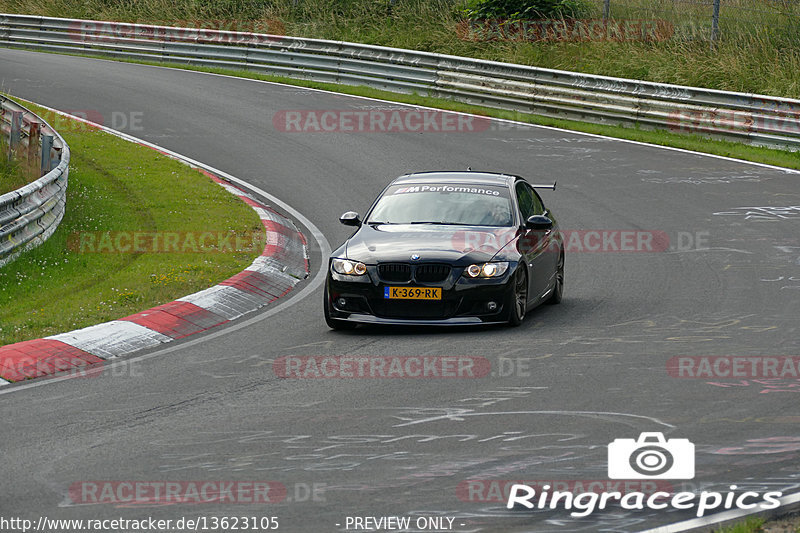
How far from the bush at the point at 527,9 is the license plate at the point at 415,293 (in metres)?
21.3

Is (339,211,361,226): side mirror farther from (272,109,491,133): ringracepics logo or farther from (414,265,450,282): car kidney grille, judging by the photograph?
(272,109,491,133): ringracepics logo

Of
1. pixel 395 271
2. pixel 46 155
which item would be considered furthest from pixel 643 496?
pixel 46 155

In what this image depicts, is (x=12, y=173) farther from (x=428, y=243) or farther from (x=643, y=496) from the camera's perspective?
(x=643, y=496)

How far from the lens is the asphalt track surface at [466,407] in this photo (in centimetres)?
668

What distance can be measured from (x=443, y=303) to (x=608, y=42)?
19696 mm

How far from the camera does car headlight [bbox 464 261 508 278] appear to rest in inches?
448

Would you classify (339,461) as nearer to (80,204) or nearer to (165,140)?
(80,204)

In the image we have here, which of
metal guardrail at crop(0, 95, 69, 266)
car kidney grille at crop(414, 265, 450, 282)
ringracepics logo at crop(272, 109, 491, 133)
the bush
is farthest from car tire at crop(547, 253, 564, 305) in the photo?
the bush

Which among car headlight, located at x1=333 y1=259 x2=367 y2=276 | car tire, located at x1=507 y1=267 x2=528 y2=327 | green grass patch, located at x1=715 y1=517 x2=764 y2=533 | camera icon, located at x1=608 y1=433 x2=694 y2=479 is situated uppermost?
green grass patch, located at x1=715 y1=517 x2=764 y2=533

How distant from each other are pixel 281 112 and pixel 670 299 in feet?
51.1

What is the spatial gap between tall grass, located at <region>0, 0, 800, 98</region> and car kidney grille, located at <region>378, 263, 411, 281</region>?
16136 millimetres

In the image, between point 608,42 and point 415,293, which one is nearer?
point 415,293

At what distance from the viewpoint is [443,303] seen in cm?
1130

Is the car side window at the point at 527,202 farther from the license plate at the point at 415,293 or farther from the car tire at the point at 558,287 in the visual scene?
the license plate at the point at 415,293
